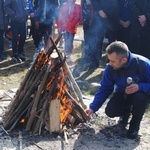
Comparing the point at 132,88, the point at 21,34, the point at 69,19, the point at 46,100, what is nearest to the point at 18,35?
the point at 21,34

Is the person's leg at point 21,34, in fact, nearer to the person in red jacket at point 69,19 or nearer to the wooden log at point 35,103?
the person in red jacket at point 69,19

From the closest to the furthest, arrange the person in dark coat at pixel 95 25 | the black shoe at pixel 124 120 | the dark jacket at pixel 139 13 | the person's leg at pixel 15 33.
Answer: the black shoe at pixel 124 120 → the dark jacket at pixel 139 13 → the person in dark coat at pixel 95 25 → the person's leg at pixel 15 33

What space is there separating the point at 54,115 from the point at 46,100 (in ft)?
0.74

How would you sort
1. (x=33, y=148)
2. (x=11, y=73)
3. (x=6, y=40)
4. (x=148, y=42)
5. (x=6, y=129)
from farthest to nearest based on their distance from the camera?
(x=6, y=40) → (x=11, y=73) → (x=148, y=42) → (x=6, y=129) → (x=33, y=148)

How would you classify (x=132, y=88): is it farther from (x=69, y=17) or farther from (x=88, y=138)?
(x=69, y=17)

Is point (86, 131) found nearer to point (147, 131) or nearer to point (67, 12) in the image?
point (147, 131)

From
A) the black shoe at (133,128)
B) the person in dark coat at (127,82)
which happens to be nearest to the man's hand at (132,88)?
the person in dark coat at (127,82)

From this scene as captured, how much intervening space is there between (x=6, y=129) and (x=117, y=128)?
1573 millimetres

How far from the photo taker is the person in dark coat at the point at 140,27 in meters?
6.50

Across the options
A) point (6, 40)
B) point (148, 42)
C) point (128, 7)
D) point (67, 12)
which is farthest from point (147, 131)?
point (6, 40)

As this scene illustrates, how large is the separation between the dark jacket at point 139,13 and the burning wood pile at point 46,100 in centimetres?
242

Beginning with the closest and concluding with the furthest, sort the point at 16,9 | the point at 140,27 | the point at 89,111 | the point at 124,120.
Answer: the point at 89,111
the point at 124,120
the point at 140,27
the point at 16,9

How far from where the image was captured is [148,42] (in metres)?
6.82

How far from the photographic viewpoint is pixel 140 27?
664 centimetres
